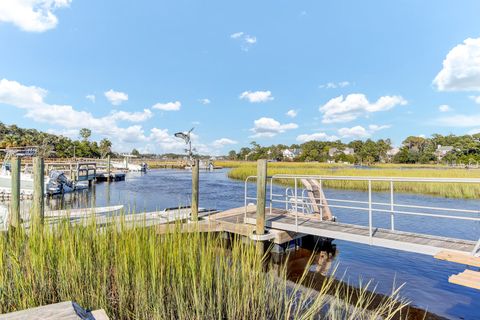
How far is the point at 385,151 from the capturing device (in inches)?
4023

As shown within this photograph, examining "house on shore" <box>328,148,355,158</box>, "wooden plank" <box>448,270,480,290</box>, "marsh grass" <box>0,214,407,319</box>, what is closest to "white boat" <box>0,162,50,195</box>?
"marsh grass" <box>0,214,407,319</box>

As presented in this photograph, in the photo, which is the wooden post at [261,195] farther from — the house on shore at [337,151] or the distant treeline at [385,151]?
the house on shore at [337,151]

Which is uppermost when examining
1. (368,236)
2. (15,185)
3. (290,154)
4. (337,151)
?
(337,151)

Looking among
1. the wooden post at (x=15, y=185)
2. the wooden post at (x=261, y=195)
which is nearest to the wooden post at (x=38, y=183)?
the wooden post at (x=15, y=185)

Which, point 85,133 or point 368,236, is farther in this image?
point 85,133

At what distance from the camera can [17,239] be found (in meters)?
3.78

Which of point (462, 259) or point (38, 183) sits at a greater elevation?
point (38, 183)

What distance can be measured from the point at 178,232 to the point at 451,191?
70.2ft

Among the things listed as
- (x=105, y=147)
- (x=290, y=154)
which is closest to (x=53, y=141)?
(x=105, y=147)

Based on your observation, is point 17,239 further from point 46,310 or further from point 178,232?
point 46,310

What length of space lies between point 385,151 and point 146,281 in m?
112

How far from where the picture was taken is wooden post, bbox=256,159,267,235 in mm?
6715

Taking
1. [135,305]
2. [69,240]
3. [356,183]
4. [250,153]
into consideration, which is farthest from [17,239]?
[250,153]

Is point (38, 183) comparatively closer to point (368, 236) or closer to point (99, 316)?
point (99, 316)
